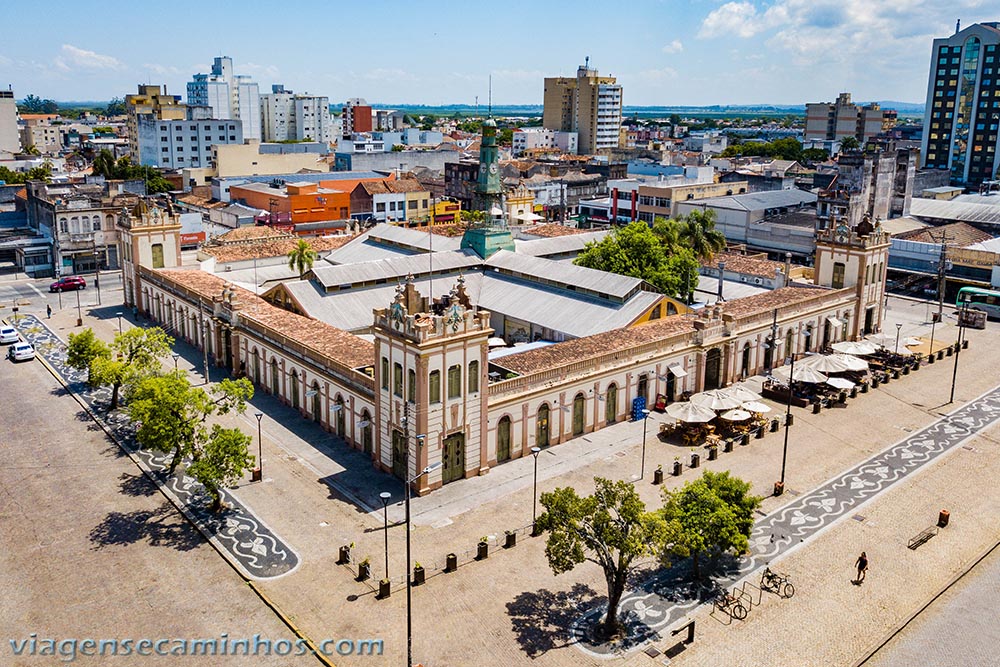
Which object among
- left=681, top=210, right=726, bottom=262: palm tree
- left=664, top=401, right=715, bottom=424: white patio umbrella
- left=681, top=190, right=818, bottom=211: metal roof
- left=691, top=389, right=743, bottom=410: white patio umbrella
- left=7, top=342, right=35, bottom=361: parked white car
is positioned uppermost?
left=681, top=190, right=818, bottom=211: metal roof

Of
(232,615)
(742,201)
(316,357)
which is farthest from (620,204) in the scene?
(232,615)

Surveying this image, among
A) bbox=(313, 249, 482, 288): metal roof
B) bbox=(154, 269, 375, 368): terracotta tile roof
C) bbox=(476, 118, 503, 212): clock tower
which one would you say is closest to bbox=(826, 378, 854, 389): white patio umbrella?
bbox=(313, 249, 482, 288): metal roof

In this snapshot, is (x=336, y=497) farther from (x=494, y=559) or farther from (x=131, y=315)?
(x=131, y=315)

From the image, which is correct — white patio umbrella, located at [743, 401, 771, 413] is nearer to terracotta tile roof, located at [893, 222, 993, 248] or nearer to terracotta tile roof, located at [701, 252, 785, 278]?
terracotta tile roof, located at [701, 252, 785, 278]

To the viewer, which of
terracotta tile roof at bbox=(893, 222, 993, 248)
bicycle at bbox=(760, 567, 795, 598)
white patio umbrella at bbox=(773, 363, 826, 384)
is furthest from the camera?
terracotta tile roof at bbox=(893, 222, 993, 248)

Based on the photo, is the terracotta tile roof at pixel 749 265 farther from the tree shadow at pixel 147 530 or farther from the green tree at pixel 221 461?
→ the tree shadow at pixel 147 530

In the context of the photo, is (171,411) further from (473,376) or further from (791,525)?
(791,525)
